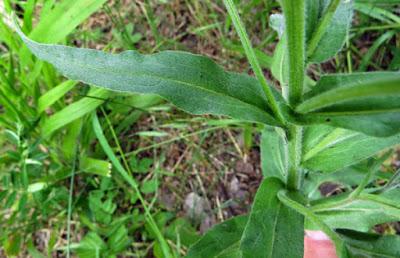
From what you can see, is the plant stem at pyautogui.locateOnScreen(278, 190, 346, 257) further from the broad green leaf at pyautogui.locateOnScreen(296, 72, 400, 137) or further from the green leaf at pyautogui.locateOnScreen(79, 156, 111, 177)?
the green leaf at pyautogui.locateOnScreen(79, 156, 111, 177)

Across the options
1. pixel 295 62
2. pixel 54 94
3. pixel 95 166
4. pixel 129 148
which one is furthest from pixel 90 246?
pixel 295 62

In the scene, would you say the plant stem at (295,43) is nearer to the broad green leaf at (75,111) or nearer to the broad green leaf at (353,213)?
the broad green leaf at (353,213)

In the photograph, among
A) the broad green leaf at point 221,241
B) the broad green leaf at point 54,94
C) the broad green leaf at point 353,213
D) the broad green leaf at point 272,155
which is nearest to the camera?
the broad green leaf at point 353,213

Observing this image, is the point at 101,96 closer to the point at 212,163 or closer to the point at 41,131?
the point at 41,131

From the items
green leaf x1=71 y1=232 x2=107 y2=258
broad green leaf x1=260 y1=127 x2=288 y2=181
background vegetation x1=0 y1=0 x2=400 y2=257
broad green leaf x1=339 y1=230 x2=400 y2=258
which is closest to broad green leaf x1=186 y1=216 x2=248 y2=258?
broad green leaf x1=260 y1=127 x2=288 y2=181

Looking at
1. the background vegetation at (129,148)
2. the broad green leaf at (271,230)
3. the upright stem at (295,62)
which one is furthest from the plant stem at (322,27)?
the background vegetation at (129,148)
